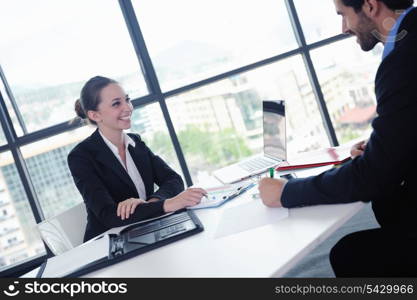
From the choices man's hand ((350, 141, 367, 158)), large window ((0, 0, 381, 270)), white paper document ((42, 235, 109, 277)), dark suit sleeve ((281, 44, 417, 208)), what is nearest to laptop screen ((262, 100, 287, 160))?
man's hand ((350, 141, 367, 158))

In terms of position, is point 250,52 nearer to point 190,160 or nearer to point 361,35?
point 190,160

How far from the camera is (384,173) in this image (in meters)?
1.29

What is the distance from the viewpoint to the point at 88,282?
4.80 feet

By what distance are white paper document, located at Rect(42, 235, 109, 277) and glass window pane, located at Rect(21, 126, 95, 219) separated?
2118 millimetres

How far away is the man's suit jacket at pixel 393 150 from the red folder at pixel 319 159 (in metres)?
0.57

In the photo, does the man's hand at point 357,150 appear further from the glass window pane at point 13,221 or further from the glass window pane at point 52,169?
the glass window pane at point 13,221

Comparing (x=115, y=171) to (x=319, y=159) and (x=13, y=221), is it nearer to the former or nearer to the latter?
(x=319, y=159)

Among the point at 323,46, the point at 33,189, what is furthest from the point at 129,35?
the point at 323,46

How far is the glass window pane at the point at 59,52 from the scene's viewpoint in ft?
12.2

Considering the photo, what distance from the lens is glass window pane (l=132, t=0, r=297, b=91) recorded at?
4.00 metres

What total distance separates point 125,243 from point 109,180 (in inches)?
32.6

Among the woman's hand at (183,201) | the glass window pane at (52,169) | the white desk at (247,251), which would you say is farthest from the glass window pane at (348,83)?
the white desk at (247,251)

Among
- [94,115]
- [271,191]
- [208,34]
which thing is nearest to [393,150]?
[271,191]

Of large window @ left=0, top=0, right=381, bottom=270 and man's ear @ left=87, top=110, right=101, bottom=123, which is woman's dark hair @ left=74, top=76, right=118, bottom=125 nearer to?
man's ear @ left=87, top=110, right=101, bottom=123
